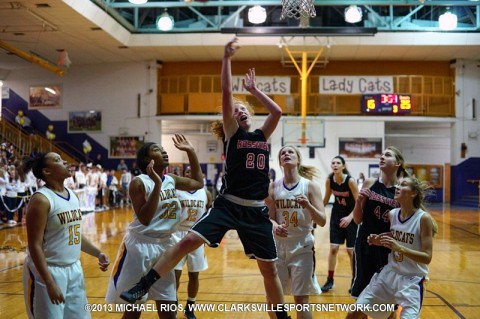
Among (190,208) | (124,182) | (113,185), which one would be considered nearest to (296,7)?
(190,208)

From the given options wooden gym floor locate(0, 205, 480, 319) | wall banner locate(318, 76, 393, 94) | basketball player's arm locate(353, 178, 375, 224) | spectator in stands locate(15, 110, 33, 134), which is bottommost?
wooden gym floor locate(0, 205, 480, 319)

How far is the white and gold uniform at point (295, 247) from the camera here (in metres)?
4.78

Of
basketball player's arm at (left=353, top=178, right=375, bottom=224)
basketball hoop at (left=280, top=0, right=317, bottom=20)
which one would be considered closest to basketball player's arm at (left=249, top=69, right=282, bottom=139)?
basketball player's arm at (left=353, top=178, right=375, bottom=224)

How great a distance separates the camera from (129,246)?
411 cm

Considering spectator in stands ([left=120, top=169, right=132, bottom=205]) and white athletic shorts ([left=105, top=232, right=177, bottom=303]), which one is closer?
white athletic shorts ([left=105, top=232, right=177, bottom=303])

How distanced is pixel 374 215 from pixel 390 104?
831 inches

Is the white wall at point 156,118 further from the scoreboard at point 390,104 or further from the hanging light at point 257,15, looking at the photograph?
the hanging light at point 257,15

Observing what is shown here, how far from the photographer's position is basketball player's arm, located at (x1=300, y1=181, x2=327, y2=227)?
183 inches

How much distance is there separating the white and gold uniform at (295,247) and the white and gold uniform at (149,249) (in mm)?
1138

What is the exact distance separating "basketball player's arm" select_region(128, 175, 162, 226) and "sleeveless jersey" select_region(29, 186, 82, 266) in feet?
1.62

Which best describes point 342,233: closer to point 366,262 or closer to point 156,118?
point 366,262

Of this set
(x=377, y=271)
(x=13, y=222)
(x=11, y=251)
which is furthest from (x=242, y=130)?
(x=13, y=222)

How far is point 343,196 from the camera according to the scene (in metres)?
7.48

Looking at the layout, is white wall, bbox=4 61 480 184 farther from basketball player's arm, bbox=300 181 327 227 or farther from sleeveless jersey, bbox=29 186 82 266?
sleeveless jersey, bbox=29 186 82 266
